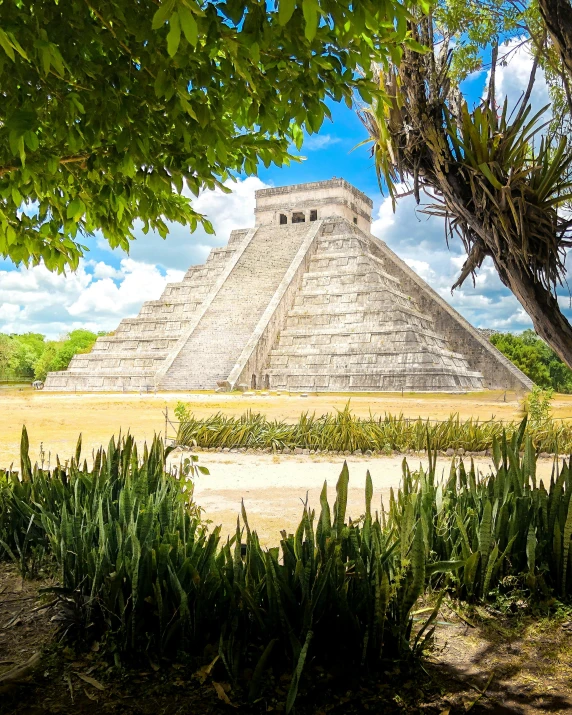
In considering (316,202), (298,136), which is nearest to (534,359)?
(316,202)

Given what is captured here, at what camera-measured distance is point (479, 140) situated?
9.73 ft

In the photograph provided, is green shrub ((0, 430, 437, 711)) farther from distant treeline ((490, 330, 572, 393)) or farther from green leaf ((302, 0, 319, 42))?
distant treeline ((490, 330, 572, 393))

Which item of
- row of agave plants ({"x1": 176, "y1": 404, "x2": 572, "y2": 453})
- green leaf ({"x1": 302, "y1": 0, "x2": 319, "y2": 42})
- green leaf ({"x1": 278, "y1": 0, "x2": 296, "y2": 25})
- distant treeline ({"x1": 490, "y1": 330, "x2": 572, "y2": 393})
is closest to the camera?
green leaf ({"x1": 278, "y1": 0, "x2": 296, "y2": 25})

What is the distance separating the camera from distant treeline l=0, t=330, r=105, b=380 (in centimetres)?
3569

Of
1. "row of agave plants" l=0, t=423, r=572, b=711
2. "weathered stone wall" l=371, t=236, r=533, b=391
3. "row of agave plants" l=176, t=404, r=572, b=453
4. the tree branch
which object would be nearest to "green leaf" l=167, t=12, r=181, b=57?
"row of agave plants" l=0, t=423, r=572, b=711

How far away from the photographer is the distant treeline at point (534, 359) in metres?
33.6

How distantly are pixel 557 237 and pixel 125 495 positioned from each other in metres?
2.51

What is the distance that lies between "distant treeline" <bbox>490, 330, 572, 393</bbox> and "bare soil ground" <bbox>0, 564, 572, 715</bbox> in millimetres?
32244

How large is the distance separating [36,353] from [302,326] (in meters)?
32.8

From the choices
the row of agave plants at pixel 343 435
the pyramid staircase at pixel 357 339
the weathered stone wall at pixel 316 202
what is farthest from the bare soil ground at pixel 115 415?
the weathered stone wall at pixel 316 202

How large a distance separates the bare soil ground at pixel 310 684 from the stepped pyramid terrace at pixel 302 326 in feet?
60.7

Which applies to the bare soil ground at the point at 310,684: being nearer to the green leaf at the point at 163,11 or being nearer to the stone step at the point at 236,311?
→ the green leaf at the point at 163,11

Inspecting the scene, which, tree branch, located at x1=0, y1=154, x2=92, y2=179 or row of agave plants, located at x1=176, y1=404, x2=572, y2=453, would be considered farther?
row of agave plants, located at x1=176, y1=404, x2=572, y2=453

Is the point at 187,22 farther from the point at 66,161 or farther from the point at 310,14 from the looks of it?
the point at 66,161
